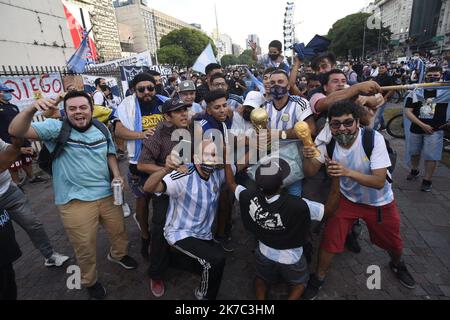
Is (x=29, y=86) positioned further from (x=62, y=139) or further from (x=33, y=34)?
(x=62, y=139)

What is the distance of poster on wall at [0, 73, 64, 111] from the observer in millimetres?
7021

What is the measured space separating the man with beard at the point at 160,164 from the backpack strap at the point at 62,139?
0.78 metres

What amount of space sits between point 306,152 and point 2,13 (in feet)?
42.4

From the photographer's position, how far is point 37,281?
3377mm

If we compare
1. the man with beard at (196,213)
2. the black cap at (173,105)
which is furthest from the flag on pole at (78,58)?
the man with beard at (196,213)

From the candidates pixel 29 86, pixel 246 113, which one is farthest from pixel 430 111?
pixel 29 86

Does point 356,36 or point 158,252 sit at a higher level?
point 356,36

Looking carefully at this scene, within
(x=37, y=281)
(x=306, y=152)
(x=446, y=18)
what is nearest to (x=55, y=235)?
(x=37, y=281)

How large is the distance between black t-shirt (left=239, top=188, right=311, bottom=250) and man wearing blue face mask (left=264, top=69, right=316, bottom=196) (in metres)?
0.74

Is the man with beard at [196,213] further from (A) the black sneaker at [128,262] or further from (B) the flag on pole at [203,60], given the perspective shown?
(B) the flag on pole at [203,60]

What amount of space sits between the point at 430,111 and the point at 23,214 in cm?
640

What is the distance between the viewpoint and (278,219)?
2.43m

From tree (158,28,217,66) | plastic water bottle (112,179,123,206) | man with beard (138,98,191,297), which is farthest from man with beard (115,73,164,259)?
tree (158,28,217,66)

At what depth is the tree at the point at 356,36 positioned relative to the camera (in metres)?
58.1
